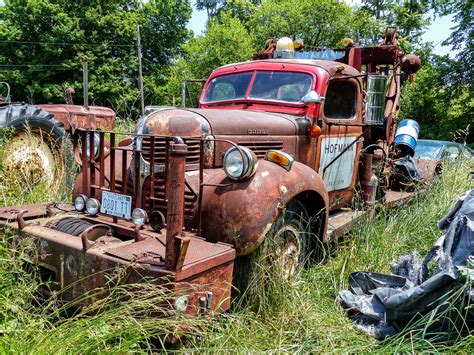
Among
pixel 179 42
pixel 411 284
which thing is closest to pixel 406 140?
pixel 411 284

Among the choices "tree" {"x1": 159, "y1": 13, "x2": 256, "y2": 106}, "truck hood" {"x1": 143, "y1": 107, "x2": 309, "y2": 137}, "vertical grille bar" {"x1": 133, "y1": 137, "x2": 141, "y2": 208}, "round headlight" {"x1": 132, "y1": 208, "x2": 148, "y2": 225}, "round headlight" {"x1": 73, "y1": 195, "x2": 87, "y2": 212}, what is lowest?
"round headlight" {"x1": 73, "y1": 195, "x2": 87, "y2": 212}

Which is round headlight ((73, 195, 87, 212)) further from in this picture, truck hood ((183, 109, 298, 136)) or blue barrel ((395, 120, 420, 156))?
blue barrel ((395, 120, 420, 156))

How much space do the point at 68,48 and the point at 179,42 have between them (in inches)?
260

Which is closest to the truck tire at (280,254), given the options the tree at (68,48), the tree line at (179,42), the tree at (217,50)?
the tree line at (179,42)

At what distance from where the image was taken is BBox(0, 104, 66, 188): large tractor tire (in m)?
5.80

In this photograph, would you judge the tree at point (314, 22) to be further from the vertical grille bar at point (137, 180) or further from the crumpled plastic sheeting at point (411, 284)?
the vertical grille bar at point (137, 180)

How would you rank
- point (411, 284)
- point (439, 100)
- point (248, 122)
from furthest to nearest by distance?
point (439, 100), point (248, 122), point (411, 284)

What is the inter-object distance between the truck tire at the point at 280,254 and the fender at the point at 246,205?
0.52 feet

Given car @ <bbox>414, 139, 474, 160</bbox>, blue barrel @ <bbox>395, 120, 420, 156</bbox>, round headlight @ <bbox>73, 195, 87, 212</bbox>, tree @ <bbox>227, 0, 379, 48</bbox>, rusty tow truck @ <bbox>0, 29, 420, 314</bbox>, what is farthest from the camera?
tree @ <bbox>227, 0, 379, 48</bbox>

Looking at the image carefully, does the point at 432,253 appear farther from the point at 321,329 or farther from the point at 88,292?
the point at 88,292

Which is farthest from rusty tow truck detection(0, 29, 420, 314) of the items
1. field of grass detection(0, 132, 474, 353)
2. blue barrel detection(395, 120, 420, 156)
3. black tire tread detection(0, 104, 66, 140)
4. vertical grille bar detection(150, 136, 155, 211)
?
black tire tread detection(0, 104, 66, 140)

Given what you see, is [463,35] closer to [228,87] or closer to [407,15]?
[407,15]

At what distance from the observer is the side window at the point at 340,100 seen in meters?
4.50

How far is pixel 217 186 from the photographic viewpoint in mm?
3061
